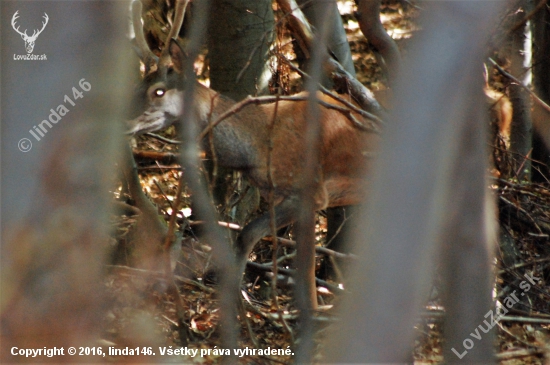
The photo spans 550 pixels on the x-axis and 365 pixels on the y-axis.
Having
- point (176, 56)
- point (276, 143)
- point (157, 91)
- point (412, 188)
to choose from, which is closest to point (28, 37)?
point (412, 188)

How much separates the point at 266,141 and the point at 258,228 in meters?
0.80

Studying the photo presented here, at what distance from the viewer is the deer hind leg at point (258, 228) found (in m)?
5.34

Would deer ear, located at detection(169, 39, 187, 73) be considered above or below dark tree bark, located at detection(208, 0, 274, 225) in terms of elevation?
below

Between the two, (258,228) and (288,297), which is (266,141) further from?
(288,297)

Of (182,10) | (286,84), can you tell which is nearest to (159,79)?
(182,10)

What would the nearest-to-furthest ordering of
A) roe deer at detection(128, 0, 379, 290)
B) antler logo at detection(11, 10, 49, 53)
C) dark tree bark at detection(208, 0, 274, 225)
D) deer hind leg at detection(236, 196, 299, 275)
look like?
antler logo at detection(11, 10, 49, 53), deer hind leg at detection(236, 196, 299, 275), roe deer at detection(128, 0, 379, 290), dark tree bark at detection(208, 0, 274, 225)

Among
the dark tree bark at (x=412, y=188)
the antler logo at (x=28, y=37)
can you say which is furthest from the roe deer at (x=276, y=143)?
the dark tree bark at (x=412, y=188)

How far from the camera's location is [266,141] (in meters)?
5.72

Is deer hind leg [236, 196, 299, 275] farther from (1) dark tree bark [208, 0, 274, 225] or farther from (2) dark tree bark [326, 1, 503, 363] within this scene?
(2) dark tree bark [326, 1, 503, 363]

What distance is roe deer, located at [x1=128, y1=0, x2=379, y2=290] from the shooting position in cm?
548

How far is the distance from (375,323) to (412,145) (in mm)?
Answer: 319

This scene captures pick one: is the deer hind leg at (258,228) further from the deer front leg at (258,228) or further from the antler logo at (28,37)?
the antler logo at (28,37)

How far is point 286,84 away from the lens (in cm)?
602

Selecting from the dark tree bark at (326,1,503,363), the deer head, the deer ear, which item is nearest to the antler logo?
the dark tree bark at (326,1,503,363)
